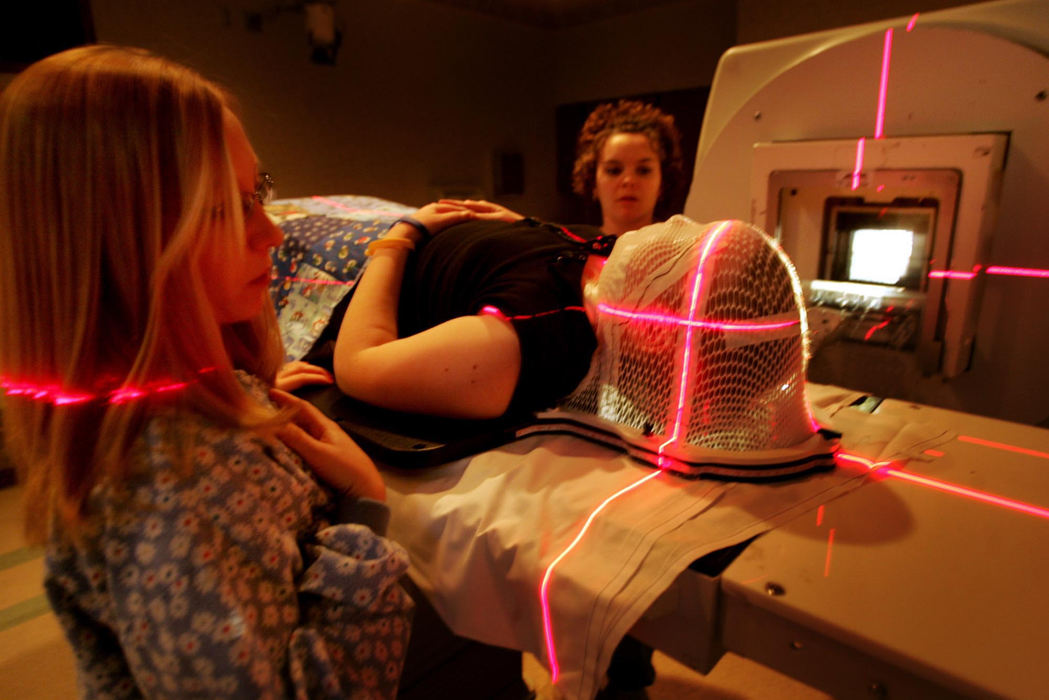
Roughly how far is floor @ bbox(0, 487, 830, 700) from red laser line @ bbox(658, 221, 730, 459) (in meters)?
0.74

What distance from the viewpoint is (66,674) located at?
1.28 metres

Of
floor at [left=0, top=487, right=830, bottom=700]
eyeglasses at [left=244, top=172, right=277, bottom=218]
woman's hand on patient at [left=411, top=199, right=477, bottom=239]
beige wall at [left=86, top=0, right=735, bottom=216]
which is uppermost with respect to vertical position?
beige wall at [left=86, top=0, right=735, bottom=216]

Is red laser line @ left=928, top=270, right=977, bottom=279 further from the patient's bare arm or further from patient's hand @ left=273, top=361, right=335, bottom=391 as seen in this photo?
patient's hand @ left=273, top=361, right=335, bottom=391

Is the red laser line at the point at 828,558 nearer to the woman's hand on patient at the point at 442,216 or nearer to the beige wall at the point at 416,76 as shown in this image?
the woman's hand on patient at the point at 442,216

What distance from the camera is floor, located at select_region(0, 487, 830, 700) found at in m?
1.26

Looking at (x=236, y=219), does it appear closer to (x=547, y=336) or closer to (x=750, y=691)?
(x=547, y=336)

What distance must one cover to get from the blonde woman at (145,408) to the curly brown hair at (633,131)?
154cm

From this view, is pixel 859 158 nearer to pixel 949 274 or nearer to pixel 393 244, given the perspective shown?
pixel 949 274

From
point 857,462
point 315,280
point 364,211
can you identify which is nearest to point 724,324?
point 857,462

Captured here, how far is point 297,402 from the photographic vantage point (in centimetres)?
71

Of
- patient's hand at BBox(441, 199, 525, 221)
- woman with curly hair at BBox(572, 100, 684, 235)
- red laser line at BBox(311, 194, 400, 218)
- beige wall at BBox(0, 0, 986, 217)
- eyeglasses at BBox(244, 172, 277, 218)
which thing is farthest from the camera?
beige wall at BBox(0, 0, 986, 217)

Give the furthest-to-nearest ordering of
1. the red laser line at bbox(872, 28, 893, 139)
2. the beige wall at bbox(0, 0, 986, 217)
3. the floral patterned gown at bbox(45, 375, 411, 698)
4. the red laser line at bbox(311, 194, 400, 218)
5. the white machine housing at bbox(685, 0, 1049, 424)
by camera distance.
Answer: the beige wall at bbox(0, 0, 986, 217) → the red laser line at bbox(311, 194, 400, 218) → the red laser line at bbox(872, 28, 893, 139) → the white machine housing at bbox(685, 0, 1049, 424) → the floral patterned gown at bbox(45, 375, 411, 698)

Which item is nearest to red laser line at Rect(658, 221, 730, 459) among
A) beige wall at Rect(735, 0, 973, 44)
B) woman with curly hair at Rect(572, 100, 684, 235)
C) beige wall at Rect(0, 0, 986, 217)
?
woman with curly hair at Rect(572, 100, 684, 235)

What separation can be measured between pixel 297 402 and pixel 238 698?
32cm
